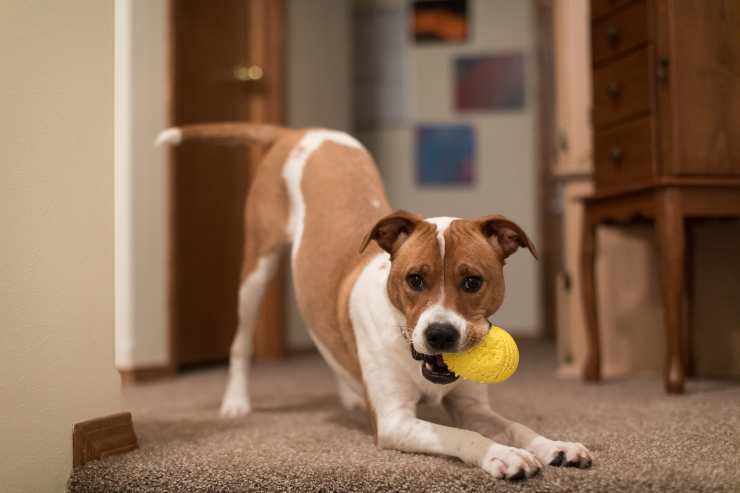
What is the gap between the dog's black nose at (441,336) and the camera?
1.62m

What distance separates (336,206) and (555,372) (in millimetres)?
1596

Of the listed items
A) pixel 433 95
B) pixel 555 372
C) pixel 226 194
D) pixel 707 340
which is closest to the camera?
pixel 707 340

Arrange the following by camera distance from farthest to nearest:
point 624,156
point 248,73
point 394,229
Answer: point 248,73, point 624,156, point 394,229

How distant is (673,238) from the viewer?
8.50ft

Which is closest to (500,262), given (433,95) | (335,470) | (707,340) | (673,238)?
(335,470)

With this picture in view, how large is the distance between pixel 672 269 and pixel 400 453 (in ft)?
4.30

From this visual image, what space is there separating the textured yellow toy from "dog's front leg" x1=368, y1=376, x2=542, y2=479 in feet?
0.45

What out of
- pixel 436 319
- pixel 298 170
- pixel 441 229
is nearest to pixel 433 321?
pixel 436 319

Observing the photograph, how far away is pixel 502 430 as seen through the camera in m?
1.88

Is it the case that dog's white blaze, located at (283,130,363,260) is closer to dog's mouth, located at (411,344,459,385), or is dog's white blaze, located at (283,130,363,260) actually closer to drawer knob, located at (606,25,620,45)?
dog's mouth, located at (411,344,459,385)

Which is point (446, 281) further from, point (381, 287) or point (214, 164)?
point (214, 164)

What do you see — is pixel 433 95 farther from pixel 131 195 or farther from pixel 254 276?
pixel 254 276

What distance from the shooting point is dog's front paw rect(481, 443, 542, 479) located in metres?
1.54

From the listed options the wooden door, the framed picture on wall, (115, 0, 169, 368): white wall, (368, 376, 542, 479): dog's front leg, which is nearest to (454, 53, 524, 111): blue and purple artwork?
the framed picture on wall
